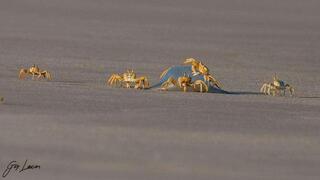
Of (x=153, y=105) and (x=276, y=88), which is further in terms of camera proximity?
(x=276, y=88)

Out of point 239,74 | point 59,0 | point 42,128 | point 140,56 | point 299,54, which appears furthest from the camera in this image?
point 59,0

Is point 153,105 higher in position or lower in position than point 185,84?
lower

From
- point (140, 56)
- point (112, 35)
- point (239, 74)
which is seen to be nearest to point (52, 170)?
point (239, 74)

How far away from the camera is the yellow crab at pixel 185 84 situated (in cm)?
1314

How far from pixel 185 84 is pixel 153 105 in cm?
161

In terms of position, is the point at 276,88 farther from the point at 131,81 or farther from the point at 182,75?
the point at 131,81

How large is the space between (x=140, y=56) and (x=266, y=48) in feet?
10.9

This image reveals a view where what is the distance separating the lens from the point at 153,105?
11586mm

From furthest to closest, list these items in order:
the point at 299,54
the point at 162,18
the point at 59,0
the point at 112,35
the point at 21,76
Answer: the point at 59,0
the point at 162,18
the point at 112,35
the point at 299,54
the point at 21,76

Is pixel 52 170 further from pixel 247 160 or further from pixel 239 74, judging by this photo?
pixel 239 74

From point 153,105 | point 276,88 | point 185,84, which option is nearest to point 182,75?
point 185,84

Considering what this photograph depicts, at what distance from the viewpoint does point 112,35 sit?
22516 mm

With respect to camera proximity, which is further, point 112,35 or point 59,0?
point 59,0

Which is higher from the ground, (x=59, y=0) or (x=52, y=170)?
(x=59, y=0)
